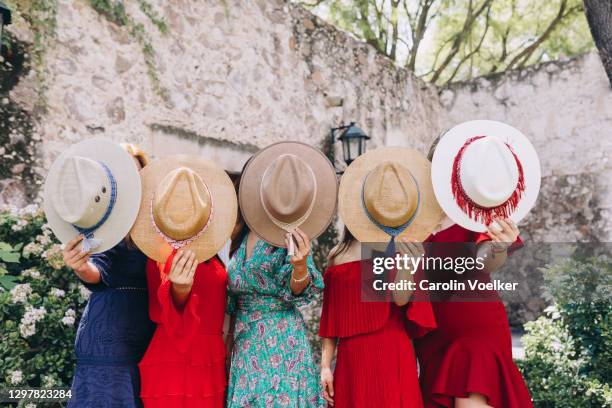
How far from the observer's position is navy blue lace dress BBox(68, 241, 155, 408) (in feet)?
7.11

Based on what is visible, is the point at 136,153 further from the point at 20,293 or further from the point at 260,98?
the point at 260,98

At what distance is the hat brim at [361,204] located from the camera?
242 centimetres

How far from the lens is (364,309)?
2492 millimetres

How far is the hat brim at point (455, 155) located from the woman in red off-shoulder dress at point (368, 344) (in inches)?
17.2

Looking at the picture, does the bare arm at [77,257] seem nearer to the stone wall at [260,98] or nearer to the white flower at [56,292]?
the white flower at [56,292]

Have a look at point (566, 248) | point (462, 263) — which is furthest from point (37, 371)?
point (566, 248)

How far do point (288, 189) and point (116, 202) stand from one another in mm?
691

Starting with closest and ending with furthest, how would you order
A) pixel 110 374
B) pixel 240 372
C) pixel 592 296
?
1. pixel 110 374
2. pixel 240 372
3. pixel 592 296

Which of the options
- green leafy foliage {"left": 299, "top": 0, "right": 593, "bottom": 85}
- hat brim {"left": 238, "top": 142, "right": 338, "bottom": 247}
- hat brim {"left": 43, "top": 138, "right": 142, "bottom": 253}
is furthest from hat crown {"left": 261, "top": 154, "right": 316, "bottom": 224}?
green leafy foliage {"left": 299, "top": 0, "right": 593, "bottom": 85}

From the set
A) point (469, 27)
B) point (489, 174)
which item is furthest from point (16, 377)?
point (469, 27)

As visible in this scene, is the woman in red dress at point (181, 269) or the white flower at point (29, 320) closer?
the woman in red dress at point (181, 269)

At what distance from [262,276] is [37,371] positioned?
1367 mm

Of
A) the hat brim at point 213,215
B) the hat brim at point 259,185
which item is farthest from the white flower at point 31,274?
the hat brim at point 259,185

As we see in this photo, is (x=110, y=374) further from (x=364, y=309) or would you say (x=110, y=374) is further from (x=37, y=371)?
(x=364, y=309)
